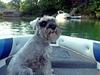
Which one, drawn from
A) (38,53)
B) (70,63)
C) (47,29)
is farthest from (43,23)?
(70,63)

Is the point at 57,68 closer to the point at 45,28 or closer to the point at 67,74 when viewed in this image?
the point at 67,74

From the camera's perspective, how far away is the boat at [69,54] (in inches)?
169

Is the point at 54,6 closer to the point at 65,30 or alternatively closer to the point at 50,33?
the point at 65,30

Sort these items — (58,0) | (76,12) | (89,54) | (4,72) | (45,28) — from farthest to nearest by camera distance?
(58,0) < (76,12) < (89,54) < (4,72) < (45,28)

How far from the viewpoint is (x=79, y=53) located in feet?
15.1

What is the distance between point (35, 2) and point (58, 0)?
4218 millimetres

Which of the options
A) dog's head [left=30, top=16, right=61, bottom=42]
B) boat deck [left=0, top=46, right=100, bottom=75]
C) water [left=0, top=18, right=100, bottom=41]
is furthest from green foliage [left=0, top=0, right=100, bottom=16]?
dog's head [left=30, top=16, right=61, bottom=42]

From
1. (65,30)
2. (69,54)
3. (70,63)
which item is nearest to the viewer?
(70,63)

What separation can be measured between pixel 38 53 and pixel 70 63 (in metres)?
1.28

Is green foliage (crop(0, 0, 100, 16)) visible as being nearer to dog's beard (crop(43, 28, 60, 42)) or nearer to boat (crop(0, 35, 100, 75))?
boat (crop(0, 35, 100, 75))

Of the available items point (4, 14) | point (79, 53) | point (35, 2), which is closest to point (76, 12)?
point (35, 2)

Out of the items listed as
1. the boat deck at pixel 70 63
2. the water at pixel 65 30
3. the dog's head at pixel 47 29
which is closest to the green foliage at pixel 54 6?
the water at pixel 65 30

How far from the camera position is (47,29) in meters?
3.31

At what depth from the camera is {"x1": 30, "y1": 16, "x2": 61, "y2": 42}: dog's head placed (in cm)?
331
